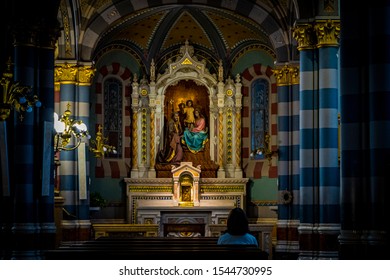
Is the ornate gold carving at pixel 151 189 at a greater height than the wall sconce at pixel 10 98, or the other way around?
the wall sconce at pixel 10 98

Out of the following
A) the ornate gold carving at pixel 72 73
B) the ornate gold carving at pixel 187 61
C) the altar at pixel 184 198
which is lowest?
the altar at pixel 184 198

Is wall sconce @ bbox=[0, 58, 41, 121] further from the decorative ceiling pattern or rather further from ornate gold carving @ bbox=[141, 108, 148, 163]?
ornate gold carving @ bbox=[141, 108, 148, 163]

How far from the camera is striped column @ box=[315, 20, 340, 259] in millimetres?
17969

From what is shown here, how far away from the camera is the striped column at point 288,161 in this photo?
22906 mm

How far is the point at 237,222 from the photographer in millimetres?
10672

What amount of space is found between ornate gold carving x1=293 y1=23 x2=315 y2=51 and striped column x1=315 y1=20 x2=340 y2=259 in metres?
0.25

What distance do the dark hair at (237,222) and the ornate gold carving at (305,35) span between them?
8.68 m

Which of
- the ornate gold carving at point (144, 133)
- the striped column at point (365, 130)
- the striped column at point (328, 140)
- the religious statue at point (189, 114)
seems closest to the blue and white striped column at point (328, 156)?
the striped column at point (328, 140)

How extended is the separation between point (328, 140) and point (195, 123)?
9.38 metres

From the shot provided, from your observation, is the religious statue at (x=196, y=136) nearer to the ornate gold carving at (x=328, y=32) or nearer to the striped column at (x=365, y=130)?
the ornate gold carving at (x=328, y=32)

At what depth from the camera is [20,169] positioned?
1612cm

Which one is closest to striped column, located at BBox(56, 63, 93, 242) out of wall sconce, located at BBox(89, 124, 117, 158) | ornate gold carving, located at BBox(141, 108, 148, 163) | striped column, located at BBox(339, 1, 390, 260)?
wall sconce, located at BBox(89, 124, 117, 158)

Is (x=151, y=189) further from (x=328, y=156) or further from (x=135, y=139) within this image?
(x=328, y=156)

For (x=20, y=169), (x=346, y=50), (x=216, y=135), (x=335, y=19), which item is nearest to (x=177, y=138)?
(x=216, y=135)
